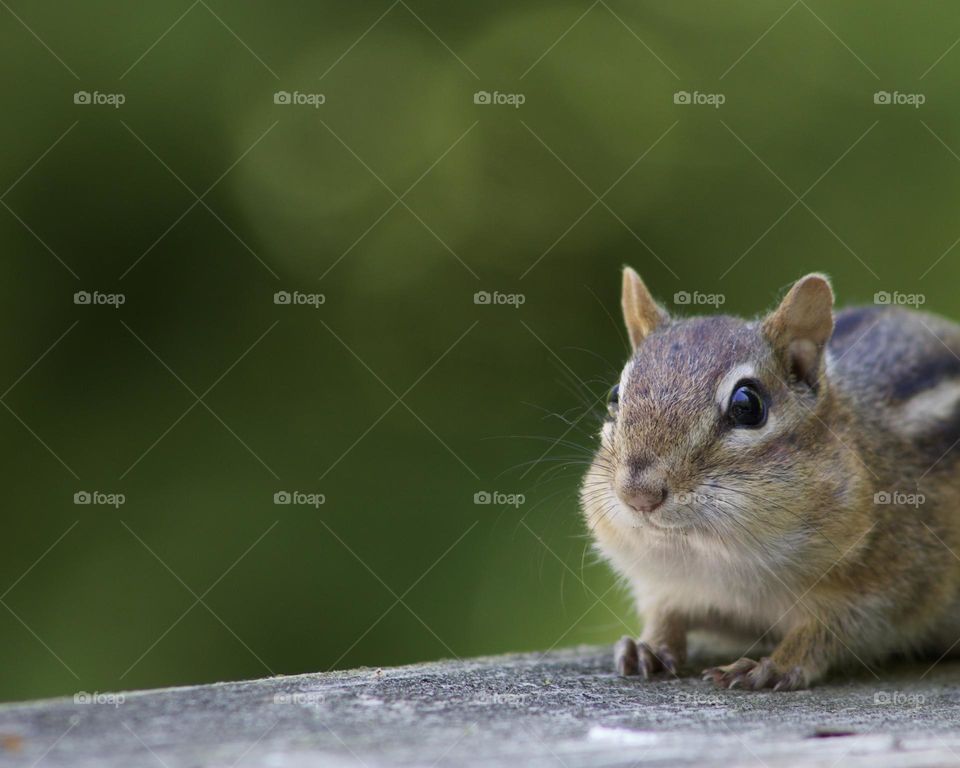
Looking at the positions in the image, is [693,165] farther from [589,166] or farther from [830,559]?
[830,559]

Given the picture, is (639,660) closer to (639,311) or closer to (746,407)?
(746,407)

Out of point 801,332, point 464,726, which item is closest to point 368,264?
point 801,332

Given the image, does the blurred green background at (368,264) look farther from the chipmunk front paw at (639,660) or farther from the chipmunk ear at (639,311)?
the chipmunk front paw at (639,660)

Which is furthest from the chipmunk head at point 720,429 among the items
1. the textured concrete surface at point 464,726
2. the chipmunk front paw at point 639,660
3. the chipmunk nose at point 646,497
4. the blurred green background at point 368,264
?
the blurred green background at point 368,264

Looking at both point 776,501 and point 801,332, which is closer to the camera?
point 776,501

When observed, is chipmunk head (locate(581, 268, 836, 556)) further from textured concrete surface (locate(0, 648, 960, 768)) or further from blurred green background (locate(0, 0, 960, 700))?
blurred green background (locate(0, 0, 960, 700))

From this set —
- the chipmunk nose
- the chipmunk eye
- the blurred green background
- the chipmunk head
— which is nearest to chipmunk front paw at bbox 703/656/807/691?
the chipmunk head

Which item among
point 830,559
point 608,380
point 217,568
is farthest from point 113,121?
point 830,559
